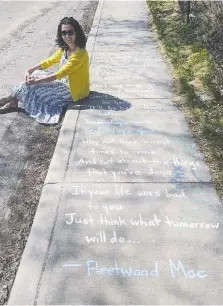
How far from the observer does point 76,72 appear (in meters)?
6.37

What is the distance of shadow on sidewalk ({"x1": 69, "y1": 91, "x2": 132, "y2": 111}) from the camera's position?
21.2ft

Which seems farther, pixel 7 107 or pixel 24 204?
pixel 7 107

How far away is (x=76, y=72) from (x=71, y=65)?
0.51 feet

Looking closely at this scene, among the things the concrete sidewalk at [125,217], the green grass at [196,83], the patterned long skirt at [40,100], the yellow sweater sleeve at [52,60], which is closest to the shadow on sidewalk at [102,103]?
the concrete sidewalk at [125,217]

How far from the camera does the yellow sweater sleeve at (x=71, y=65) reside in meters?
6.22

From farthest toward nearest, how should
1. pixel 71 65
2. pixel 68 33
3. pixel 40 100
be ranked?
pixel 40 100, pixel 71 65, pixel 68 33

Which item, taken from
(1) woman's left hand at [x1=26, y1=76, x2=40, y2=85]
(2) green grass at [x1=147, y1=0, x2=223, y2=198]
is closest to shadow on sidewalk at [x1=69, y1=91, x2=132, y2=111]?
(1) woman's left hand at [x1=26, y1=76, x2=40, y2=85]

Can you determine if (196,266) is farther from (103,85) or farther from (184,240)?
(103,85)

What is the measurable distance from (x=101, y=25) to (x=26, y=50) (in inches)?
115

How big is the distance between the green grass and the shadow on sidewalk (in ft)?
2.88

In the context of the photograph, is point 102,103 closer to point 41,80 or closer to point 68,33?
point 41,80

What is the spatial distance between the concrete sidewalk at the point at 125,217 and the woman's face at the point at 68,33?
989 millimetres

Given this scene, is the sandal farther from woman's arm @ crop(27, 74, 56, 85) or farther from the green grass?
the green grass

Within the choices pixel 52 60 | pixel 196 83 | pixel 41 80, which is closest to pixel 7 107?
pixel 41 80
